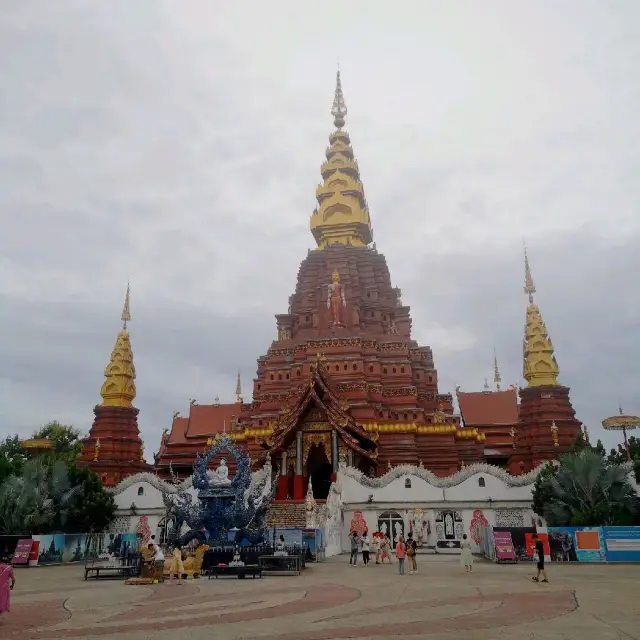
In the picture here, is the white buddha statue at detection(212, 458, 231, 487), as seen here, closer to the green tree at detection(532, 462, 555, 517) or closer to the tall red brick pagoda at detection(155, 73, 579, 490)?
the tall red brick pagoda at detection(155, 73, 579, 490)

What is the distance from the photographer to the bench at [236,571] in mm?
16469

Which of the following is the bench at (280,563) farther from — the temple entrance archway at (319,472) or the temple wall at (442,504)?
the temple entrance archway at (319,472)

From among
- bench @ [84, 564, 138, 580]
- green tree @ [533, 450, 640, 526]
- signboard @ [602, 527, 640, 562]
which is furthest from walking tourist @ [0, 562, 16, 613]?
green tree @ [533, 450, 640, 526]

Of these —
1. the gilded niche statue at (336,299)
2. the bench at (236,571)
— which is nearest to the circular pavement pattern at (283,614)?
the bench at (236,571)

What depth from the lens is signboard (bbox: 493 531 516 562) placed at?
807 inches

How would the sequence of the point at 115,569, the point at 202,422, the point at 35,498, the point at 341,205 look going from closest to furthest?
the point at 115,569 < the point at 35,498 < the point at 202,422 < the point at 341,205

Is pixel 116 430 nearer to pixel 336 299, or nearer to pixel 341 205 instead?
pixel 336 299

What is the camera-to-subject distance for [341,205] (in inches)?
1898

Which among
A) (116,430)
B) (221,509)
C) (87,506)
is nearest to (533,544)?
(221,509)

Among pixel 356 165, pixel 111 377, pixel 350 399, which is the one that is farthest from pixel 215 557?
pixel 356 165

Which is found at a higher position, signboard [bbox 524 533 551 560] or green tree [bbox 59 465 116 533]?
green tree [bbox 59 465 116 533]

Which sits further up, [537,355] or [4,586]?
[537,355]

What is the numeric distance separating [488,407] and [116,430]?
2489 cm

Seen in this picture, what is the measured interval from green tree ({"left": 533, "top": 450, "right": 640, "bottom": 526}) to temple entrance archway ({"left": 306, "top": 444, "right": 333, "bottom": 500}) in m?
13.4
